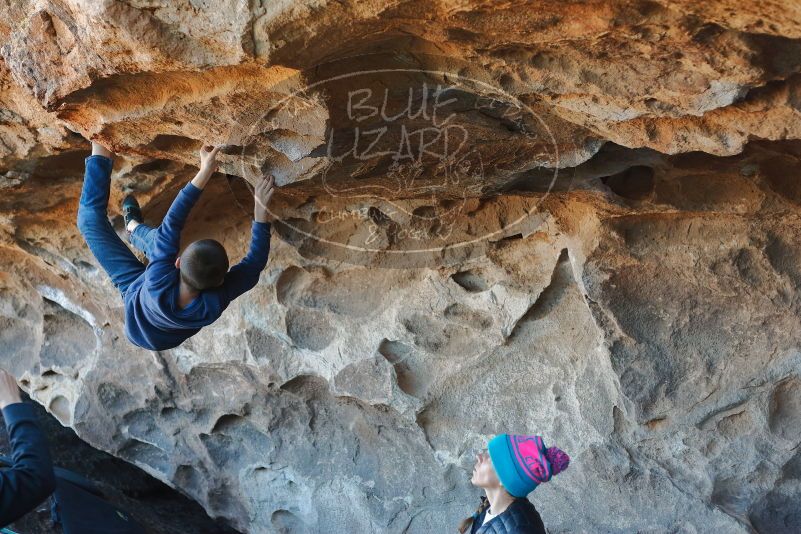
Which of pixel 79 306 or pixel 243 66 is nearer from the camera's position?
pixel 243 66

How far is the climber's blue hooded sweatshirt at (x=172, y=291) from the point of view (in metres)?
1.82

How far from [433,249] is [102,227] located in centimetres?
96

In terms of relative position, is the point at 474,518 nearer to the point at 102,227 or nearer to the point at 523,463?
the point at 523,463

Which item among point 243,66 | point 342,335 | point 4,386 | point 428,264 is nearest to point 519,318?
point 428,264

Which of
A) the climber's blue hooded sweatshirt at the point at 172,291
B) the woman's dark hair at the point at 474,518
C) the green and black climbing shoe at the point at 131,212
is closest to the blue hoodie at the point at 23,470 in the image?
the climber's blue hooded sweatshirt at the point at 172,291

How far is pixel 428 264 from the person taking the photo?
2504 mm

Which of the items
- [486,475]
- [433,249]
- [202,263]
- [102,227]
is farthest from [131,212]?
[486,475]

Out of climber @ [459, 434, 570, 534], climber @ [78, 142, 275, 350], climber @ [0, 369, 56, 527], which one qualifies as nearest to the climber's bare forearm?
climber @ [78, 142, 275, 350]

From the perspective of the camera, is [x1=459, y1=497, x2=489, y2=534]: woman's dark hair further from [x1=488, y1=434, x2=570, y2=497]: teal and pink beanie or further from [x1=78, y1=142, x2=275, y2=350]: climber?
[x1=78, y1=142, x2=275, y2=350]: climber

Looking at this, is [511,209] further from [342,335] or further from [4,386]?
[4,386]

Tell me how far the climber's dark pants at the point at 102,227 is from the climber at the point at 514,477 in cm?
96

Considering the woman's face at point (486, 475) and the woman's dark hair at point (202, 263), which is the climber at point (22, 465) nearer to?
the woman's dark hair at point (202, 263)

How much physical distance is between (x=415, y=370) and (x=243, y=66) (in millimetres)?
1279

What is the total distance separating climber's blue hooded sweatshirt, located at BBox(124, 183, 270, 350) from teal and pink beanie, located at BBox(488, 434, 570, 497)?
701mm
